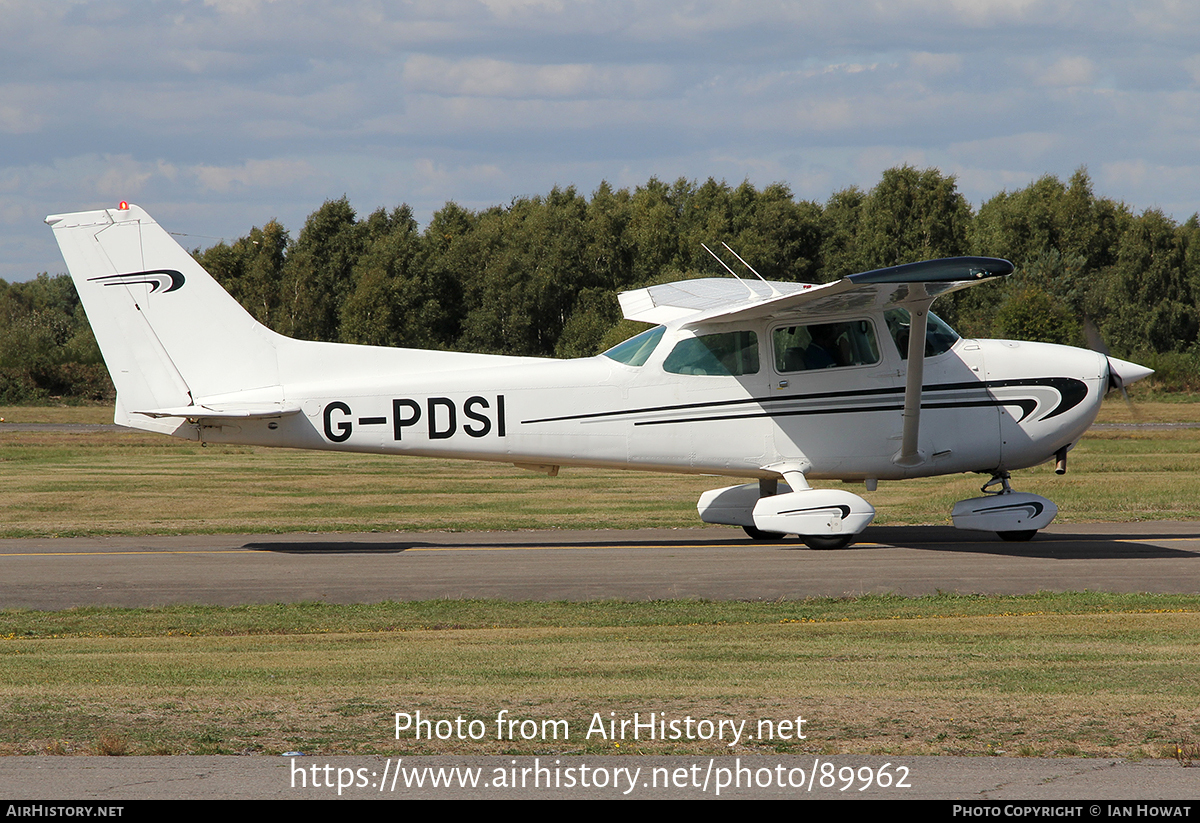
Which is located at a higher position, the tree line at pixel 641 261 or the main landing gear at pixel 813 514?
the tree line at pixel 641 261

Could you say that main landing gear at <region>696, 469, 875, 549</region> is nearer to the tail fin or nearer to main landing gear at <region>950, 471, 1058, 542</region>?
main landing gear at <region>950, 471, 1058, 542</region>

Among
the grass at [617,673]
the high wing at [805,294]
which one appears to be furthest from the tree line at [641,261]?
the grass at [617,673]

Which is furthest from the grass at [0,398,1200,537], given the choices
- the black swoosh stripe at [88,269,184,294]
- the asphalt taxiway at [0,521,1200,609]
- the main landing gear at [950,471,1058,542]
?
the black swoosh stripe at [88,269,184,294]

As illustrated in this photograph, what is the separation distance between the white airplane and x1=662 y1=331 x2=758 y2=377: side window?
2 centimetres

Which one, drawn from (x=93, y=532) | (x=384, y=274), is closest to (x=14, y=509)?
(x=93, y=532)

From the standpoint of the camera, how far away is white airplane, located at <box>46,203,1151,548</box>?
1473 cm

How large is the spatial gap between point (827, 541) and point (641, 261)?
58880 millimetres

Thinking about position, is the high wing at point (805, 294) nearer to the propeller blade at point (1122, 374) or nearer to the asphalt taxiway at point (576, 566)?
the propeller blade at point (1122, 374)

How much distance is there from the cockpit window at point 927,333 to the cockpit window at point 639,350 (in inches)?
117

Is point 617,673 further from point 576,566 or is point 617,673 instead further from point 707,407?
point 707,407

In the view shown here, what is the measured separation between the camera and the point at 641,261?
7262 cm

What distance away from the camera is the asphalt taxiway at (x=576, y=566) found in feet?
40.4
